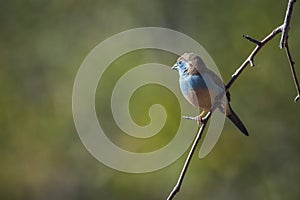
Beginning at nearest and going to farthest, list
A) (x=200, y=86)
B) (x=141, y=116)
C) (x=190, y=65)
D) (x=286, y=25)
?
(x=286, y=25)
(x=200, y=86)
(x=190, y=65)
(x=141, y=116)

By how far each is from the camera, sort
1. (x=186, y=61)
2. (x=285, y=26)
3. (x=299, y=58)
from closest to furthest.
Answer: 1. (x=285, y=26)
2. (x=186, y=61)
3. (x=299, y=58)

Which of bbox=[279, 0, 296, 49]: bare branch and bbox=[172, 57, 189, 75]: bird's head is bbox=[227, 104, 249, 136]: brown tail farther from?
bbox=[279, 0, 296, 49]: bare branch

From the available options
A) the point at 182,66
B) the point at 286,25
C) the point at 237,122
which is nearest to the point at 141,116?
the point at 182,66

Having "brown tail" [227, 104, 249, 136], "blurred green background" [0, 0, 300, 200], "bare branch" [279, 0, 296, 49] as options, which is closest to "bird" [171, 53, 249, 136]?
"brown tail" [227, 104, 249, 136]

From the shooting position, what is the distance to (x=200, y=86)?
3852 mm

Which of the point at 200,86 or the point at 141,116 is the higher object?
the point at 200,86

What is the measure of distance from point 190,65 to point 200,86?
0.18 metres

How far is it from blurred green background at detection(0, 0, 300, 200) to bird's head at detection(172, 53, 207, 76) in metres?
4.76

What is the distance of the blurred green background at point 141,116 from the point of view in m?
9.55

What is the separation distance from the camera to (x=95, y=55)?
9.67 m

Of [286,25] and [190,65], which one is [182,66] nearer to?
[190,65]

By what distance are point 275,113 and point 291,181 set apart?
→ 888 mm

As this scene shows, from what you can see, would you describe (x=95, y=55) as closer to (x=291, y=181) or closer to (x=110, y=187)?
(x=110, y=187)

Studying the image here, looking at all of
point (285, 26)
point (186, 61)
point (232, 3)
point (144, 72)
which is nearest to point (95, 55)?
point (144, 72)
